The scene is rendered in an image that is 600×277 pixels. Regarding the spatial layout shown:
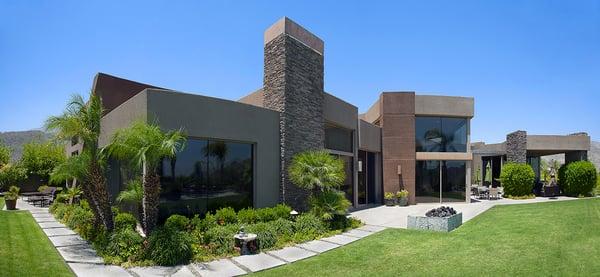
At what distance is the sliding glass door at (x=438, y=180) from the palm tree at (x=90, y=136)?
17.3 meters

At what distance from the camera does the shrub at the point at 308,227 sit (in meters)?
11.9

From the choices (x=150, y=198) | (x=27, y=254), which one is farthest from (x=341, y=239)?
(x=27, y=254)

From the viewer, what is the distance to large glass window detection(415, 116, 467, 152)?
2228cm

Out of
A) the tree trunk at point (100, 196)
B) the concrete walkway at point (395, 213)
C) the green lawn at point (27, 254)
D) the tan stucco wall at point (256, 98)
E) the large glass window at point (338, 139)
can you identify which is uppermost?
the tan stucco wall at point (256, 98)

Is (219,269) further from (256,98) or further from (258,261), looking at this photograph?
(256,98)

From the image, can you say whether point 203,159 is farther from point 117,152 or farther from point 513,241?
point 513,241

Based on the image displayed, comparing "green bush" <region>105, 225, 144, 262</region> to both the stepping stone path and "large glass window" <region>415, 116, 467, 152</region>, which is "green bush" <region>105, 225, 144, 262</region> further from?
"large glass window" <region>415, 116, 467, 152</region>

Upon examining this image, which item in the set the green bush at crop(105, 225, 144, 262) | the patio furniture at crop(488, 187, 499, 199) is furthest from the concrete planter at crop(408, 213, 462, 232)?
the patio furniture at crop(488, 187, 499, 199)

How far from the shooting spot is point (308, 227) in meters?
12.4

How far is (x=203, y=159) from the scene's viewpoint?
1162 cm

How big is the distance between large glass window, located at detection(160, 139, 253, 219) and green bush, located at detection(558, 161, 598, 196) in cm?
2487

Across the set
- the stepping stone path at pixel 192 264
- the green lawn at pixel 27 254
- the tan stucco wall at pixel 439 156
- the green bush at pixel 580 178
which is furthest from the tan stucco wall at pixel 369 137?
the green bush at pixel 580 178

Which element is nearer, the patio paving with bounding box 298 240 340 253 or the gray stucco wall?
the patio paving with bounding box 298 240 340 253

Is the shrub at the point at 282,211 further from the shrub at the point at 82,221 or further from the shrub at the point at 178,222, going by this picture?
the shrub at the point at 82,221
